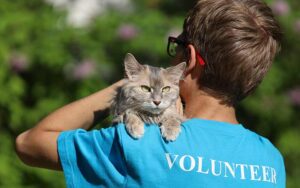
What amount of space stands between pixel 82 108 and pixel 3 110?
367 centimetres

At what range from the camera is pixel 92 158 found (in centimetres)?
259

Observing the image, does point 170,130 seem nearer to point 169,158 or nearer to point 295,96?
point 169,158

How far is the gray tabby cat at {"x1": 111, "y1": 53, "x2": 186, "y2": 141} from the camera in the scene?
120 inches

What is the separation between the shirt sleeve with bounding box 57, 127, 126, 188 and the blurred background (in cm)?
368

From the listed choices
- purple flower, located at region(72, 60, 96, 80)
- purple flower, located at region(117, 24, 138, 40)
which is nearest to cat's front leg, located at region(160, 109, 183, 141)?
purple flower, located at region(72, 60, 96, 80)

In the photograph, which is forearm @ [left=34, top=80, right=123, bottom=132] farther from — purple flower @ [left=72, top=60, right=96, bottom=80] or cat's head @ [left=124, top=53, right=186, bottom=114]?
purple flower @ [left=72, top=60, right=96, bottom=80]

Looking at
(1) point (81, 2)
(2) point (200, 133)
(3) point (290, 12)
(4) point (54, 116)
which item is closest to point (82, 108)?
(4) point (54, 116)

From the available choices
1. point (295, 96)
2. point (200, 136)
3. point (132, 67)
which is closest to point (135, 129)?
point (200, 136)

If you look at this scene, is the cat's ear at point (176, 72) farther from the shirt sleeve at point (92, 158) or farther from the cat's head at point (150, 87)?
the shirt sleeve at point (92, 158)

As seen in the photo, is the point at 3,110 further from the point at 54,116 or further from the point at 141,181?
the point at 141,181

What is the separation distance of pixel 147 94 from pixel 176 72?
295 mm

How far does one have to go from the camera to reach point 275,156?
2.79 metres

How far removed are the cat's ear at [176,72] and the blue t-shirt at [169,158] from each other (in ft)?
0.89

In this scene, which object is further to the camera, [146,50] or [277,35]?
[146,50]
